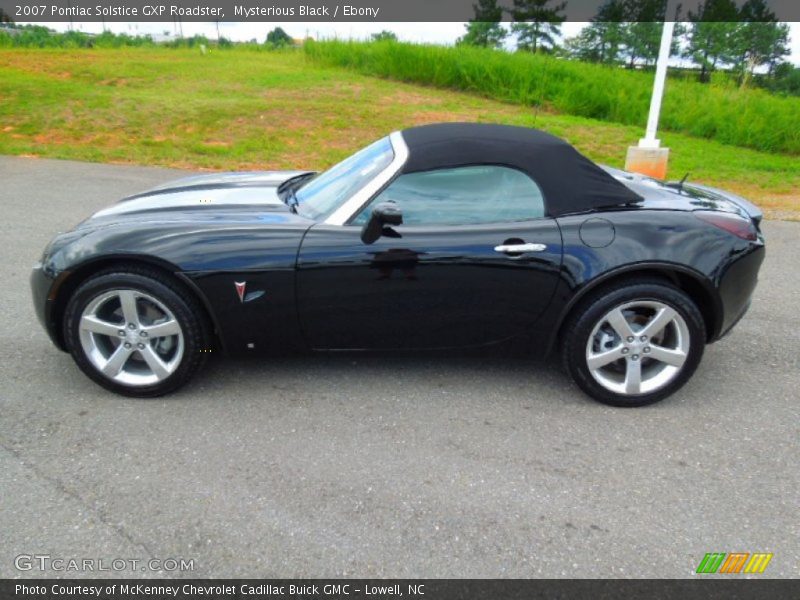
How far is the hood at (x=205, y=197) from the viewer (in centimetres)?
330

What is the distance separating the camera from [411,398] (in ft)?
10.5

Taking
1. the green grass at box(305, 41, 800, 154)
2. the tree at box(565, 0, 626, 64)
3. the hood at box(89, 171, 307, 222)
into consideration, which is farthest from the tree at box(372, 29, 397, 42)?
the hood at box(89, 171, 307, 222)

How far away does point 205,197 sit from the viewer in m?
3.52

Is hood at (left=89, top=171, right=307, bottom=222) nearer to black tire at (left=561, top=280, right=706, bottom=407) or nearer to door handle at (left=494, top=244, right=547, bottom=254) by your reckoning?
door handle at (left=494, top=244, right=547, bottom=254)

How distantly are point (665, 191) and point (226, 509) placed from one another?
293 cm

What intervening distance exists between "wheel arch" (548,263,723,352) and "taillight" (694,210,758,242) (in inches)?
12.2

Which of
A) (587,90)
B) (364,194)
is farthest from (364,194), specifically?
(587,90)

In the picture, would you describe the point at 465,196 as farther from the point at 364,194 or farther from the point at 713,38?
the point at 713,38

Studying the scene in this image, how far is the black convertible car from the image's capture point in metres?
2.98

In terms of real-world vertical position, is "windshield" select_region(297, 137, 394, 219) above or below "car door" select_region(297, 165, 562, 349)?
above

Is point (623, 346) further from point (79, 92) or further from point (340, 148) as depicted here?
point (79, 92)

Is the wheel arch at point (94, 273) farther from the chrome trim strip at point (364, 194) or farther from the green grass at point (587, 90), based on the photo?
the green grass at point (587, 90)

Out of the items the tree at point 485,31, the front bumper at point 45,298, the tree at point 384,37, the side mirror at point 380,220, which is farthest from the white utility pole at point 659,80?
the tree at point 485,31

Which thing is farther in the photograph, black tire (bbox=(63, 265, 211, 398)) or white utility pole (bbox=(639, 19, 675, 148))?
white utility pole (bbox=(639, 19, 675, 148))
